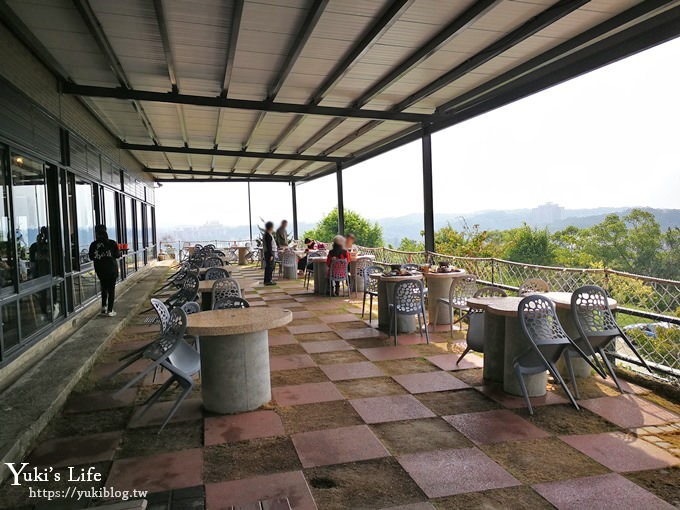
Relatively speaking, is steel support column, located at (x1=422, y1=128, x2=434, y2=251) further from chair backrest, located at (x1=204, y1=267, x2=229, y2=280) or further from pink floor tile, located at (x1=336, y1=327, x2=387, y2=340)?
chair backrest, located at (x1=204, y1=267, x2=229, y2=280)

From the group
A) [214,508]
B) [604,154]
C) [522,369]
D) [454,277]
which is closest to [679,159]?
[604,154]

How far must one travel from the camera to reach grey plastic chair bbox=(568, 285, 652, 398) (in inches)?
152

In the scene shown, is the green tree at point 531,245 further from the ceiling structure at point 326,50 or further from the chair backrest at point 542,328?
the chair backrest at point 542,328

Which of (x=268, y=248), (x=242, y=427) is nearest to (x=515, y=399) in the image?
(x=242, y=427)

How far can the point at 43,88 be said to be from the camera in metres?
5.99

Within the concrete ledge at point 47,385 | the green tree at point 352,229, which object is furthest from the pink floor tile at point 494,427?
the green tree at point 352,229

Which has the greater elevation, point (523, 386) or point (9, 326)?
point (9, 326)

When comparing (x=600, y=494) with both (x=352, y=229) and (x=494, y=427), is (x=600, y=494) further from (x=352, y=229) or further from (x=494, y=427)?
(x=352, y=229)

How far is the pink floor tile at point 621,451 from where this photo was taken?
275 centimetres

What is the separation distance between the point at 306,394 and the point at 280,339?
6.78 ft

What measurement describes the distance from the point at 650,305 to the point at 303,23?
4.65 m

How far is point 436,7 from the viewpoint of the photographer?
15.1 feet

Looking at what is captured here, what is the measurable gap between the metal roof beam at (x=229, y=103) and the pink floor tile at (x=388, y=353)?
4624mm

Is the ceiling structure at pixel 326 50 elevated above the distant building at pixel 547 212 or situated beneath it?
elevated above
